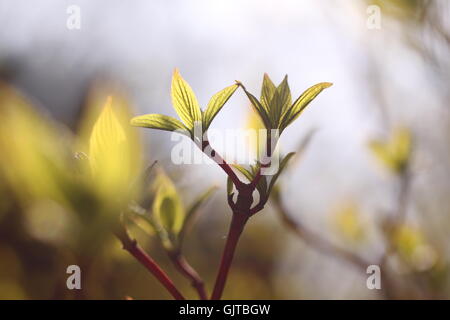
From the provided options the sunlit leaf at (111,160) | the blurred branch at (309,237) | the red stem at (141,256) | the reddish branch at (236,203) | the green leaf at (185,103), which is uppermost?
the green leaf at (185,103)

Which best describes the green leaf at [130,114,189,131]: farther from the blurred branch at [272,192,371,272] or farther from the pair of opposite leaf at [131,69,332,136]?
the blurred branch at [272,192,371,272]

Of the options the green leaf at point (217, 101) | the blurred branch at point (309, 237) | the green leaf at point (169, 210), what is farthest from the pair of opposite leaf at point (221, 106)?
the blurred branch at point (309, 237)

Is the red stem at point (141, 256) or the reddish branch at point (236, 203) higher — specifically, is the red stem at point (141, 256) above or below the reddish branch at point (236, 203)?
below

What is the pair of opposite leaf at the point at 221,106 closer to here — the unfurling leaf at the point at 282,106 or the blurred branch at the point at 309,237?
the unfurling leaf at the point at 282,106

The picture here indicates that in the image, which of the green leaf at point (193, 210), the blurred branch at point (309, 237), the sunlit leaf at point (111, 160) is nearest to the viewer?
the sunlit leaf at point (111, 160)

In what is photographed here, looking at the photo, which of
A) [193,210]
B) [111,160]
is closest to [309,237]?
[193,210]

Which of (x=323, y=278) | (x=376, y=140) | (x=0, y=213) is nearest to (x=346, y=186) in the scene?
(x=323, y=278)

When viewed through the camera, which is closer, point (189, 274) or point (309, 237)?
point (189, 274)

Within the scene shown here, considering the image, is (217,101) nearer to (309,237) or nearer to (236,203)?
(236,203)

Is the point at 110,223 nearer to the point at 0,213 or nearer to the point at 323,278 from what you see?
the point at 0,213
